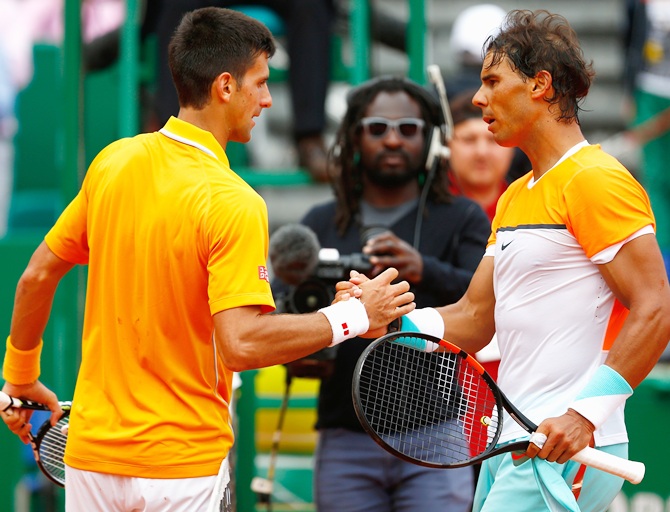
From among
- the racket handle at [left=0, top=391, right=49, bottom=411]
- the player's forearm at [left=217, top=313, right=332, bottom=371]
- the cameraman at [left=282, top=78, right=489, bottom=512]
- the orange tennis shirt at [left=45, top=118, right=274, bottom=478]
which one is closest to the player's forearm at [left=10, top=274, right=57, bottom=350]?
the racket handle at [left=0, top=391, right=49, bottom=411]

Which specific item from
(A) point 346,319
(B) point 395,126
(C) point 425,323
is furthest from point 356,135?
(A) point 346,319

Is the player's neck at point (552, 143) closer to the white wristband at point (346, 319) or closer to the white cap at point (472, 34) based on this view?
the white wristband at point (346, 319)

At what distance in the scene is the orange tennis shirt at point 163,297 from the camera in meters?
2.83

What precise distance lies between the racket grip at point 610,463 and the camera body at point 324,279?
123 centimetres

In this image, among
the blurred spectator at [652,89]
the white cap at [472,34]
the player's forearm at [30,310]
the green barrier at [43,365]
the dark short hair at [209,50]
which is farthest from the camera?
the blurred spectator at [652,89]

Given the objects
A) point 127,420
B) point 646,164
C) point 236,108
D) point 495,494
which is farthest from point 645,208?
point 646,164

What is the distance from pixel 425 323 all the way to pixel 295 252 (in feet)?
2.05

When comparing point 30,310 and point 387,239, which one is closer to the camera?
point 30,310

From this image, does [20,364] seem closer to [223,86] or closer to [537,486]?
[223,86]

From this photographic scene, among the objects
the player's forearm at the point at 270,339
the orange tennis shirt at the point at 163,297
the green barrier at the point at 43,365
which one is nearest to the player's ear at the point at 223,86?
the orange tennis shirt at the point at 163,297

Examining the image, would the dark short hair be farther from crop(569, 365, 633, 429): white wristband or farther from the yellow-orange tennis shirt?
crop(569, 365, 633, 429): white wristband

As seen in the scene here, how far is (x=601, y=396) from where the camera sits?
2.81 m

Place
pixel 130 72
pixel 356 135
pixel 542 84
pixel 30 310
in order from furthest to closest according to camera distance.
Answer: pixel 130 72 → pixel 356 135 → pixel 30 310 → pixel 542 84

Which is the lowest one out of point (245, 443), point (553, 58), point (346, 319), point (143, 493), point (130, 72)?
point (245, 443)
